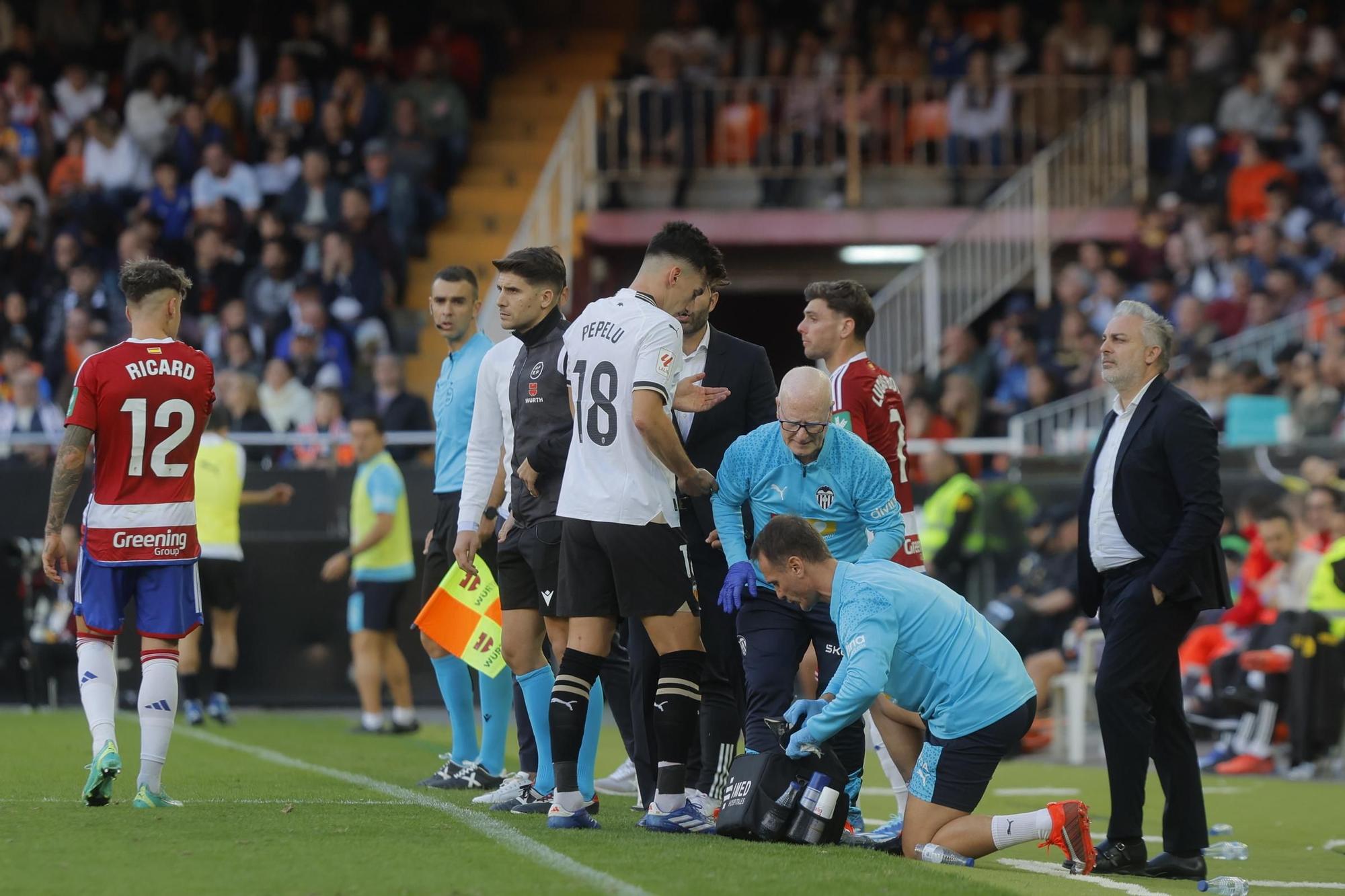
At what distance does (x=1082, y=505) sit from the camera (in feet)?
25.9

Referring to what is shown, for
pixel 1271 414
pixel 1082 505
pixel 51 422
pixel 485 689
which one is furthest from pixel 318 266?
pixel 1082 505

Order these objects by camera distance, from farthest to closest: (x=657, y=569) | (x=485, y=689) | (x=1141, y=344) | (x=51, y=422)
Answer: (x=51, y=422), (x=485, y=689), (x=1141, y=344), (x=657, y=569)

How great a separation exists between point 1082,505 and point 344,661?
846cm

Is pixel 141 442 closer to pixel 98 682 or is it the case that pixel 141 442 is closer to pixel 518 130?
pixel 98 682

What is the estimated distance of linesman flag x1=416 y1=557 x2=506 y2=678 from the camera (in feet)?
28.3

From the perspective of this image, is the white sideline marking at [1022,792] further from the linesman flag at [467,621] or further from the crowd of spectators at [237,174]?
the crowd of spectators at [237,174]

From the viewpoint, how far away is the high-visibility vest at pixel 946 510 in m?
14.0

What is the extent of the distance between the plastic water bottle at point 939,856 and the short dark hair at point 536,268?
2.73 m

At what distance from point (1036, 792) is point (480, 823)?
4.35 metres

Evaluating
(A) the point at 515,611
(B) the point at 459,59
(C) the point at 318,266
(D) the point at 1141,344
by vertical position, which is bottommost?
(A) the point at 515,611

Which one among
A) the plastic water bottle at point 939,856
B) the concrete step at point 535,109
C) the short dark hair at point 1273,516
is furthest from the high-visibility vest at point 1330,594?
the concrete step at point 535,109

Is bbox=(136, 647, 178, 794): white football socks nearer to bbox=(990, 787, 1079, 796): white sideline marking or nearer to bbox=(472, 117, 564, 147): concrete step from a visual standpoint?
bbox=(990, 787, 1079, 796): white sideline marking

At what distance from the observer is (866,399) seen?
26.4 ft

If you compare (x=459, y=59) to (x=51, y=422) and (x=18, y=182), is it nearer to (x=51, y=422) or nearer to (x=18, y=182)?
(x=18, y=182)
